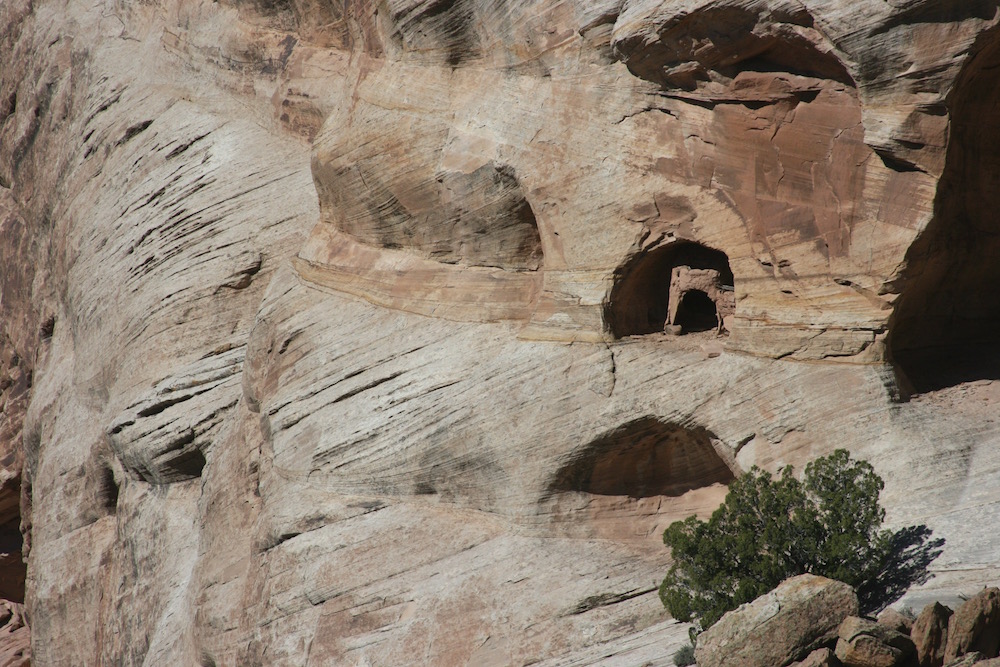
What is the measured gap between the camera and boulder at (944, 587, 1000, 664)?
10492 millimetres

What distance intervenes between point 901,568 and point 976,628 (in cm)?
220

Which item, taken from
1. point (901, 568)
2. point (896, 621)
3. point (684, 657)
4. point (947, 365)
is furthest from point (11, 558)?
point (896, 621)

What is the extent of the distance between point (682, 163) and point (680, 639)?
21.6 ft

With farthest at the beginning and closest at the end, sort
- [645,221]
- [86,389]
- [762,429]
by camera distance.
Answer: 1. [86,389]
2. [645,221]
3. [762,429]

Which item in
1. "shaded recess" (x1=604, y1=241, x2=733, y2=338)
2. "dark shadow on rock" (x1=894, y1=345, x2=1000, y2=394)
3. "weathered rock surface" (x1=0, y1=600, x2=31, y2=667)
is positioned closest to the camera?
"dark shadow on rock" (x1=894, y1=345, x2=1000, y2=394)

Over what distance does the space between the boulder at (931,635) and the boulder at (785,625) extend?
2.24ft

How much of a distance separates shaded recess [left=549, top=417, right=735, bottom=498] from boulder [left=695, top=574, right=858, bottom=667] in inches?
166

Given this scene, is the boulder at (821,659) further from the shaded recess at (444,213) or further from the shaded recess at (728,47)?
the shaded recess at (444,213)

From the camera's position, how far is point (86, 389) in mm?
24891

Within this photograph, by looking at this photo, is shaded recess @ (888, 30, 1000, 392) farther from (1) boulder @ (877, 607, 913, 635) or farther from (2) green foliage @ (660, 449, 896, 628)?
(1) boulder @ (877, 607, 913, 635)

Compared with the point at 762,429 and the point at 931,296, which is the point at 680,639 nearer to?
the point at 762,429

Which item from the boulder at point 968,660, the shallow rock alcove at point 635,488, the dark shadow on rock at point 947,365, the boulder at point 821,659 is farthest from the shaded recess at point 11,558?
the boulder at point 968,660

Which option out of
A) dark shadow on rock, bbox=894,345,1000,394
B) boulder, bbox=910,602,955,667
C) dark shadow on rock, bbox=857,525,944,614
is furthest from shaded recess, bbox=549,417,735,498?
→ boulder, bbox=910,602,955,667

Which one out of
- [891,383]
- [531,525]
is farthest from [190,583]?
[891,383]
